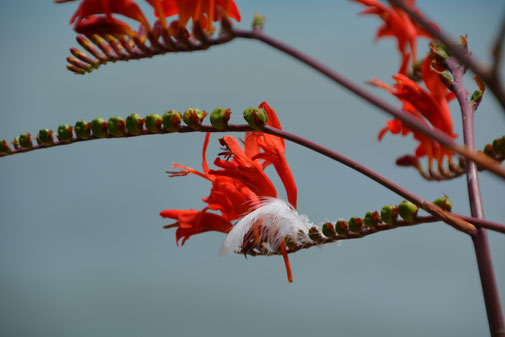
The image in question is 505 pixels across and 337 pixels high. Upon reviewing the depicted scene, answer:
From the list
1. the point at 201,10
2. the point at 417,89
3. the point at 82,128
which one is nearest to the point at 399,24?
the point at 417,89

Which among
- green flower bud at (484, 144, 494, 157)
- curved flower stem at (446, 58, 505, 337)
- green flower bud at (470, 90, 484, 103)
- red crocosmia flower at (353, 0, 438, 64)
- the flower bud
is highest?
red crocosmia flower at (353, 0, 438, 64)

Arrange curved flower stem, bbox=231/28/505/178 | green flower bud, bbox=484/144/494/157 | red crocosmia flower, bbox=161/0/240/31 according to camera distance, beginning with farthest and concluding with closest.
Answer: green flower bud, bbox=484/144/494/157, red crocosmia flower, bbox=161/0/240/31, curved flower stem, bbox=231/28/505/178

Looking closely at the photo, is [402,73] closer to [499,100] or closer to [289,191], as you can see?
[289,191]

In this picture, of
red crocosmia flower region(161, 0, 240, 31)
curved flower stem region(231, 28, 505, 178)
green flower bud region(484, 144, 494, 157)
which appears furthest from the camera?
green flower bud region(484, 144, 494, 157)

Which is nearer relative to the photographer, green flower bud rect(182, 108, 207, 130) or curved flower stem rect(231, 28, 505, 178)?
curved flower stem rect(231, 28, 505, 178)

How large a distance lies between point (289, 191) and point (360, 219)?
95mm

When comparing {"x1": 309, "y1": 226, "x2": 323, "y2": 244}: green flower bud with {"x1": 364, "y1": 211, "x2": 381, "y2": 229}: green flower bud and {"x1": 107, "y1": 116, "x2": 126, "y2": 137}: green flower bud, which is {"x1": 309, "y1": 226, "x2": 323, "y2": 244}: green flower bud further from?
{"x1": 107, "y1": 116, "x2": 126, "y2": 137}: green flower bud

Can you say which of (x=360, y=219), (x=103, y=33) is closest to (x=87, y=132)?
(x=103, y=33)

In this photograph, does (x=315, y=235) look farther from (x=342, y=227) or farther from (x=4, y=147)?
(x=4, y=147)

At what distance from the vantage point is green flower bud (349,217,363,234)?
0.37m

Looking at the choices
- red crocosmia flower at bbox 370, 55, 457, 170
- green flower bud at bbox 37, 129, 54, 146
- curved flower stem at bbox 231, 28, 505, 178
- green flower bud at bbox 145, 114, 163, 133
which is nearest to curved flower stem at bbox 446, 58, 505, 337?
red crocosmia flower at bbox 370, 55, 457, 170

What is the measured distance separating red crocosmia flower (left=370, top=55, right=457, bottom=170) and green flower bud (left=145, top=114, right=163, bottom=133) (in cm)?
16

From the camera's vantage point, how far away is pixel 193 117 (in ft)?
1.16

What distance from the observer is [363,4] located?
0.40m
